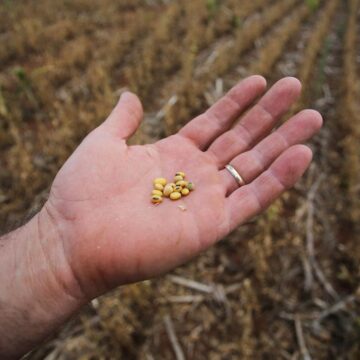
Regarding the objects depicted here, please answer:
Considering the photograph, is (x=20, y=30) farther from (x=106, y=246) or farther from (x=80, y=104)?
(x=106, y=246)

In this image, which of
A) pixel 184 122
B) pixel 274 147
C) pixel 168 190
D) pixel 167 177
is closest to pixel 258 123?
pixel 274 147

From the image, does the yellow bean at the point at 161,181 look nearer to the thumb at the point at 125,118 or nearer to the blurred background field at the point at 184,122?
the thumb at the point at 125,118

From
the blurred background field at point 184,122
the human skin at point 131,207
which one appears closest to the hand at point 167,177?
the human skin at point 131,207

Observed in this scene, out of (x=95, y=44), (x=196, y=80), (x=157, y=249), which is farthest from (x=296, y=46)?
(x=157, y=249)

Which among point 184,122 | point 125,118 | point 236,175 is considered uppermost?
point 125,118

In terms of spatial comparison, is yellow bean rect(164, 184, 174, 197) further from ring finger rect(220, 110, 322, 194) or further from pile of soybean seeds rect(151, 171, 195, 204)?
ring finger rect(220, 110, 322, 194)

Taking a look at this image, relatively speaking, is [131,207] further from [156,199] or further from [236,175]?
[236,175]

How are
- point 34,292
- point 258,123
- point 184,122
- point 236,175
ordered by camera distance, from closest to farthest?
1. point 34,292
2. point 236,175
3. point 258,123
4. point 184,122

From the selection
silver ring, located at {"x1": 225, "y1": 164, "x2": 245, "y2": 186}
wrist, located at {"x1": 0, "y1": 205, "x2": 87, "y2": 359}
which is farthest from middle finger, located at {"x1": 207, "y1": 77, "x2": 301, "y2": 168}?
wrist, located at {"x1": 0, "y1": 205, "x2": 87, "y2": 359}
